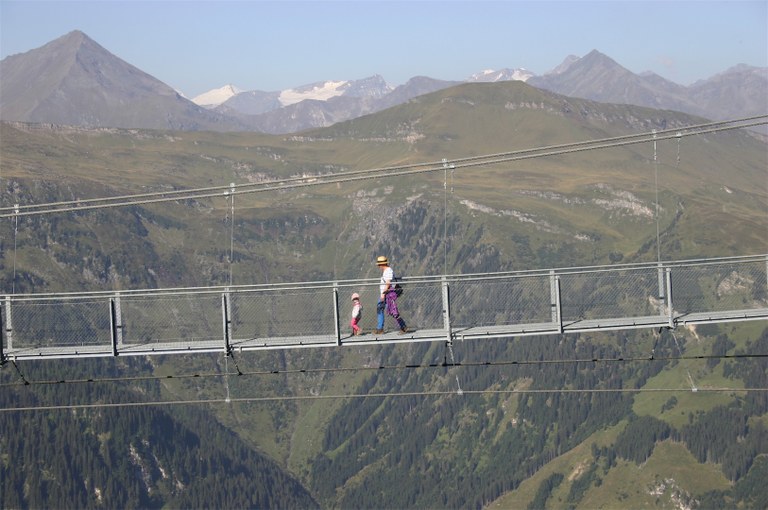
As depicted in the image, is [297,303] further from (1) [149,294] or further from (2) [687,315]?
(2) [687,315]

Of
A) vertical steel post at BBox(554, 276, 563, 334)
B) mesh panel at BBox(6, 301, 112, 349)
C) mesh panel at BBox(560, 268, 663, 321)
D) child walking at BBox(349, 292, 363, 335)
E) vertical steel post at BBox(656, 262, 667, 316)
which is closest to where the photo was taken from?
vertical steel post at BBox(656, 262, 667, 316)

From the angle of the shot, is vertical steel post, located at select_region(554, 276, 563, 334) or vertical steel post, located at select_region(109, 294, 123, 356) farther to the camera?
vertical steel post, located at select_region(109, 294, 123, 356)

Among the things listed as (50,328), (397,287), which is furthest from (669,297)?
(50,328)

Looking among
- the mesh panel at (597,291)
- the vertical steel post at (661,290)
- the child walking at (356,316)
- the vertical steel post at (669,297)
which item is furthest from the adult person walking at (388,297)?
the vertical steel post at (669,297)

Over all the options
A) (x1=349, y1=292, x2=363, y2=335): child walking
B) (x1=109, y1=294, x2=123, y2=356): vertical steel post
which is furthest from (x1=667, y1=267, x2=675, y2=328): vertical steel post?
(x1=109, y1=294, x2=123, y2=356): vertical steel post

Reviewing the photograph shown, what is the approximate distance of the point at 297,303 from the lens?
51.7 m

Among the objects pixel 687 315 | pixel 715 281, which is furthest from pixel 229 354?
pixel 715 281

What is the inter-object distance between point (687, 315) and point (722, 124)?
7.37m

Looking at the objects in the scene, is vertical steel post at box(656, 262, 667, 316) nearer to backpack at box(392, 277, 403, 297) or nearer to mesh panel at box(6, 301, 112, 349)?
backpack at box(392, 277, 403, 297)

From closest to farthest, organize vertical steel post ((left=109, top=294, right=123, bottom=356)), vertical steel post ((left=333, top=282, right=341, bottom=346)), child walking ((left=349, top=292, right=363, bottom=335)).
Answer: vertical steel post ((left=333, top=282, right=341, bottom=346)) → vertical steel post ((left=109, top=294, right=123, bottom=356)) → child walking ((left=349, top=292, right=363, bottom=335))

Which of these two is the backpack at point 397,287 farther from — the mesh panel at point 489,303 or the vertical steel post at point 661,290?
the vertical steel post at point 661,290

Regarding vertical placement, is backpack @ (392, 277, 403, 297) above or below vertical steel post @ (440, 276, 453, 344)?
above

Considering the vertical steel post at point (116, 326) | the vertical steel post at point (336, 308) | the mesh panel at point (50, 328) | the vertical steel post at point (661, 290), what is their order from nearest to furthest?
the vertical steel post at point (336, 308) → the vertical steel post at point (661, 290) → the vertical steel post at point (116, 326) → the mesh panel at point (50, 328)

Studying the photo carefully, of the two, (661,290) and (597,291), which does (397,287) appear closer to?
(661,290)
